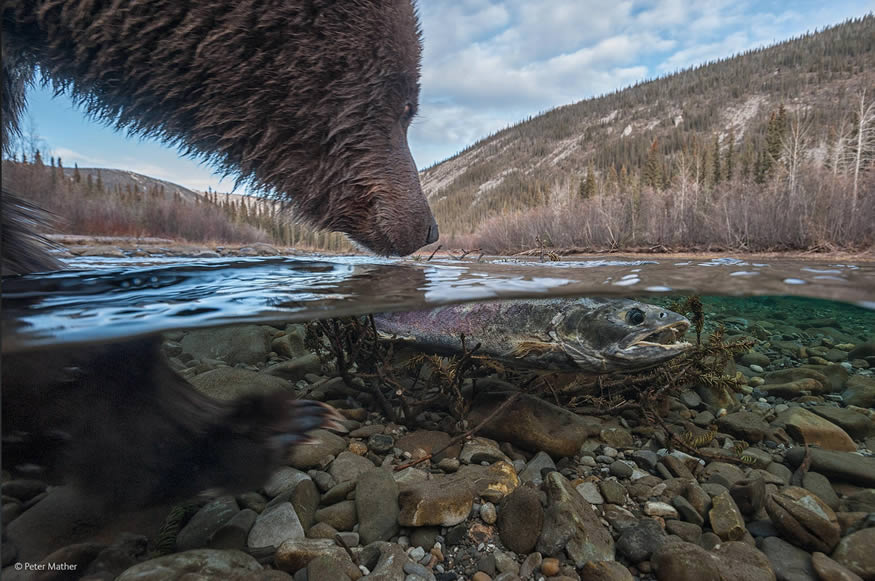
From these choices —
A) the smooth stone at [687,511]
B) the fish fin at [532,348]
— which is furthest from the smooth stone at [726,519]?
the fish fin at [532,348]

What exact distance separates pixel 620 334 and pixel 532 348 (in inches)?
23.5

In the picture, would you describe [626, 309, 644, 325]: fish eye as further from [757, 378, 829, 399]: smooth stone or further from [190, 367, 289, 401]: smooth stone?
[757, 378, 829, 399]: smooth stone

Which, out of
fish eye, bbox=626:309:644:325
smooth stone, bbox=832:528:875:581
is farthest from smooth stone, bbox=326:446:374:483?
smooth stone, bbox=832:528:875:581

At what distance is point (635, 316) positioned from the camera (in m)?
2.75

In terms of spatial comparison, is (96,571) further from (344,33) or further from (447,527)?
(344,33)

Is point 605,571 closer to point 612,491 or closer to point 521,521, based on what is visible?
point 521,521

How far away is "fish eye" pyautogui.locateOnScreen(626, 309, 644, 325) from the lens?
8.97 feet

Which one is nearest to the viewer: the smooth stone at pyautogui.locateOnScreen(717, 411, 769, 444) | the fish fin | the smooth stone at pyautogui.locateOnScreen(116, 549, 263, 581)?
the smooth stone at pyautogui.locateOnScreen(116, 549, 263, 581)

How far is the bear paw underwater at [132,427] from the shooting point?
6.02 ft

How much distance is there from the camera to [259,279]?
3146mm

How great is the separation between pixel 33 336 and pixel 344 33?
8.02ft

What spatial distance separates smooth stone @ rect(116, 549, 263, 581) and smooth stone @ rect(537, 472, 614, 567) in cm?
145

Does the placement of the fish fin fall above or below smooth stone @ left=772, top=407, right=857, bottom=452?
above

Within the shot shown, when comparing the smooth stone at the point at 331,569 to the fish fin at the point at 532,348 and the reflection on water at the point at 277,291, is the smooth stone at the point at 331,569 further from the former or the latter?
the fish fin at the point at 532,348
